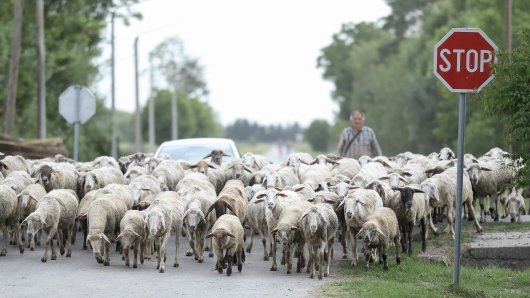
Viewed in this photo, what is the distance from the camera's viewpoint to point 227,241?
1541 centimetres

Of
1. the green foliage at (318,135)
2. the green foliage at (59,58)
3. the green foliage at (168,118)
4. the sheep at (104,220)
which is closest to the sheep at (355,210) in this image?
the sheep at (104,220)

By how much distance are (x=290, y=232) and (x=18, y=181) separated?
20.6 feet

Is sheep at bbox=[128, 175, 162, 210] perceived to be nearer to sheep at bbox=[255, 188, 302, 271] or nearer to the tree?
sheep at bbox=[255, 188, 302, 271]

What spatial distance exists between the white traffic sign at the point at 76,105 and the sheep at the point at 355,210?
419 inches

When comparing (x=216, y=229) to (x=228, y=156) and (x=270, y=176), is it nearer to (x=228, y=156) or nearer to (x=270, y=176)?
(x=270, y=176)

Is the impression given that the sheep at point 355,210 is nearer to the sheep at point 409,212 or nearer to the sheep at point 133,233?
the sheep at point 409,212

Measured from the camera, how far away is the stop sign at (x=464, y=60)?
13.4m

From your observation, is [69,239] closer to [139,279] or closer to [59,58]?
[139,279]

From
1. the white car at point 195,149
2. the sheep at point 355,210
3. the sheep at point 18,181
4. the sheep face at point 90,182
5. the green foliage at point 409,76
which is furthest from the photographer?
the green foliage at point 409,76

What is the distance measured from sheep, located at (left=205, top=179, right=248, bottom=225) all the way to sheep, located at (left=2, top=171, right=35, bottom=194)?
3.88 metres

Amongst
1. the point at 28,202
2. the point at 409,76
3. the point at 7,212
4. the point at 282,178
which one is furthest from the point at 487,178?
the point at 409,76

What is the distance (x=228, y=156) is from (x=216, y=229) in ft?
30.2

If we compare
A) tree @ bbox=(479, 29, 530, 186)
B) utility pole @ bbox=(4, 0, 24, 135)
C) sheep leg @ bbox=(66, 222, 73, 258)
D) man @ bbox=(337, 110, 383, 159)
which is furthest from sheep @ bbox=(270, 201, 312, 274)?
utility pole @ bbox=(4, 0, 24, 135)

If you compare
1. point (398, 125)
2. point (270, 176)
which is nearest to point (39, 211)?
point (270, 176)
